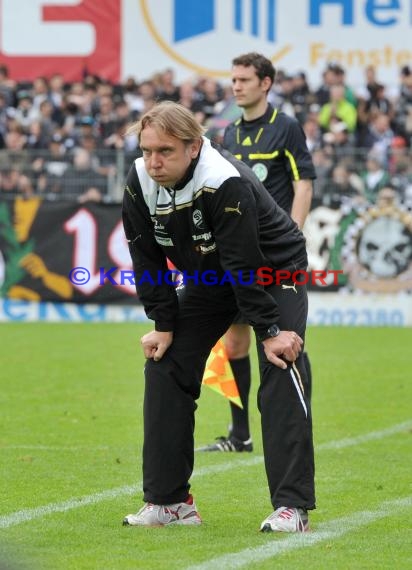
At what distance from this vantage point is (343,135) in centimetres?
2119

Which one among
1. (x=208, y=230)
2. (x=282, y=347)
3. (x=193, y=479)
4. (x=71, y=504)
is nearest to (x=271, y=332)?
(x=282, y=347)

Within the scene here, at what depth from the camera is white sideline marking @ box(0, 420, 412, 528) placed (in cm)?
626

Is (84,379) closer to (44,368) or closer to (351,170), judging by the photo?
(44,368)

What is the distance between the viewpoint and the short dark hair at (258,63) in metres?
8.78

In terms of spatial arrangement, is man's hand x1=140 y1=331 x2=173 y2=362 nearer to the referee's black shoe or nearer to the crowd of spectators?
the referee's black shoe

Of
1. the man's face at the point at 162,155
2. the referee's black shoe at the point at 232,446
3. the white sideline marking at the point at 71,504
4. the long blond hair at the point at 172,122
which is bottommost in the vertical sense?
the referee's black shoe at the point at 232,446

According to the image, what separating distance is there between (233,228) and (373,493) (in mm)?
2084

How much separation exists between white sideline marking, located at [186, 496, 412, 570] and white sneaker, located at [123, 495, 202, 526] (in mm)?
525

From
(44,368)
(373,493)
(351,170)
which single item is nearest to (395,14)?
(351,170)

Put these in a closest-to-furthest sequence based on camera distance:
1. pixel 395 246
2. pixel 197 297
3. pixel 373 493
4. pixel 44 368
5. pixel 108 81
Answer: pixel 197 297 < pixel 373 493 < pixel 44 368 < pixel 395 246 < pixel 108 81

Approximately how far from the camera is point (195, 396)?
20.4 feet

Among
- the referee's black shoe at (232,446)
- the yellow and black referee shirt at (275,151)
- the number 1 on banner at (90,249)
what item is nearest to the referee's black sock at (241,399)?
the referee's black shoe at (232,446)

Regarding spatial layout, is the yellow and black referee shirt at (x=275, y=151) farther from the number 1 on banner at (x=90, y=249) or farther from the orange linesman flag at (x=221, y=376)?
the number 1 on banner at (x=90, y=249)

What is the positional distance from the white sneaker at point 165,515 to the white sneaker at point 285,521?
0.44 m
